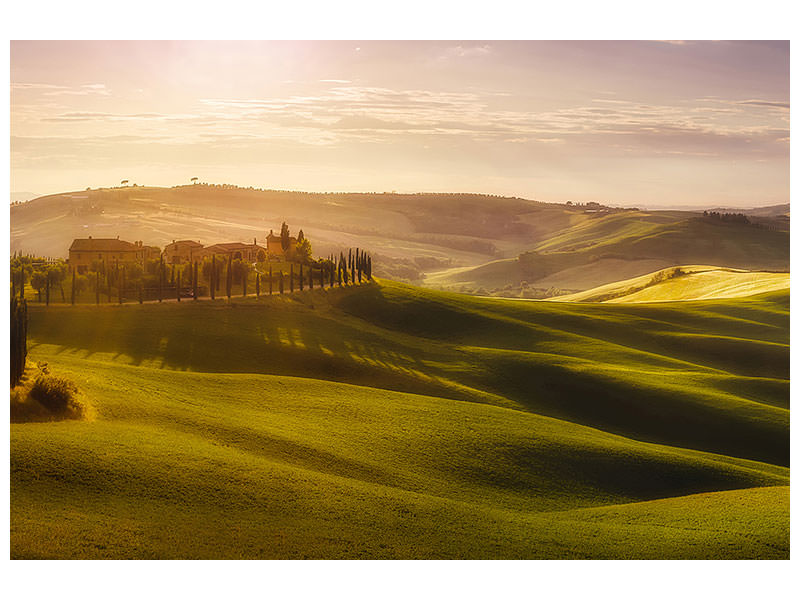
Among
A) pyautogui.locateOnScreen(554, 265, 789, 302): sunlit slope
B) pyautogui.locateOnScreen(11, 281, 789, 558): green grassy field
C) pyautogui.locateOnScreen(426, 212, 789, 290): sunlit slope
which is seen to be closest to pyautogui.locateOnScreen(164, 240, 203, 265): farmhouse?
pyautogui.locateOnScreen(11, 281, 789, 558): green grassy field

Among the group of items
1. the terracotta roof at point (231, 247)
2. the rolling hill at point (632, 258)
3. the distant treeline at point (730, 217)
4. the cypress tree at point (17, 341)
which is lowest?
the cypress tree at point (17, 341)

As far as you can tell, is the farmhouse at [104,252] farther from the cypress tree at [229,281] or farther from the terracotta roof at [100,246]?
the cypress tree at [229,281]

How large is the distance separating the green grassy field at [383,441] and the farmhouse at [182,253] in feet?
18.2

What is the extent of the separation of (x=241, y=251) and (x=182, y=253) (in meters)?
4.22

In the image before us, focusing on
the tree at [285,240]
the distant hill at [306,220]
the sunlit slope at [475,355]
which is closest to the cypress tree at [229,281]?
the sunlit slope at [475,355]

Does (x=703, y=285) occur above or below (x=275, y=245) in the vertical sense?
below

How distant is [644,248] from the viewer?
5876 inches

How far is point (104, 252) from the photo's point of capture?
36719 mm

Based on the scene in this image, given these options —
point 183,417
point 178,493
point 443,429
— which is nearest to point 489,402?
point 443,429

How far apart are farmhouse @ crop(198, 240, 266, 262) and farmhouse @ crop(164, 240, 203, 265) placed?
0.58 meters

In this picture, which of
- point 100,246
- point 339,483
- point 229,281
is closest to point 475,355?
point 229,281

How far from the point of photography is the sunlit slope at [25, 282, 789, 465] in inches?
1193

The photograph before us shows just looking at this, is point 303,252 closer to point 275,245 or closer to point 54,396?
point 275,245

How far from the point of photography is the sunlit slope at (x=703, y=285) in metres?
63.9
